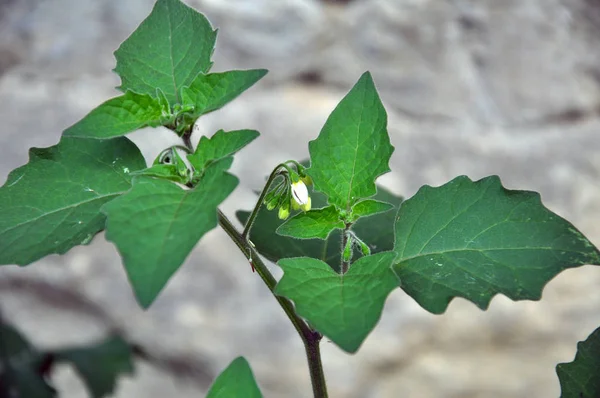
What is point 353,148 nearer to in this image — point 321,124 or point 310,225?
point 310,225

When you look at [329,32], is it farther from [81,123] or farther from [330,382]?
[81,123]

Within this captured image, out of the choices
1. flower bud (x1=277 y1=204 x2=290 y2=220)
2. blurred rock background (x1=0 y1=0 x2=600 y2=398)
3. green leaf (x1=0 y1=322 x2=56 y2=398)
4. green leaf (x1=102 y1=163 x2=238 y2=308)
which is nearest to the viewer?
green leaf (x1=102 y1=163 x2=238 y2=308)

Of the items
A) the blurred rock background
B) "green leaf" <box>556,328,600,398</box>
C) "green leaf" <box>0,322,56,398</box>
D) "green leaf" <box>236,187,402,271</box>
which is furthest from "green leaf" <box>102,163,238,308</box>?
the blurred rock background

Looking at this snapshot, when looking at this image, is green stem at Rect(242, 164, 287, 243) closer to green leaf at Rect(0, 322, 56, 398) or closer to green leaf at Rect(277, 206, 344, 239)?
green leaf at Rect(277, 206, 344, 239)

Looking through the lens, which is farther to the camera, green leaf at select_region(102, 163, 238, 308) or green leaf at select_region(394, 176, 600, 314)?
green leaf at select_region(394, 176, 600, 314)

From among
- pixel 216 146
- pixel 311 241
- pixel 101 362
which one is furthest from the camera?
pixel 101 362

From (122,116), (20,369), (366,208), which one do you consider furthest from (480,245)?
(20,369)
